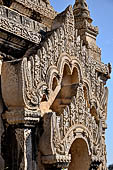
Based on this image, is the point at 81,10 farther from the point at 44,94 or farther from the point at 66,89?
the point at 44,94

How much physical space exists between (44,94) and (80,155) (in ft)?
6.72

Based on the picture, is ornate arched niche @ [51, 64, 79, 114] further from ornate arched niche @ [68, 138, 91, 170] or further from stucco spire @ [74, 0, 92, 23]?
stucco spire @ [74, 0, 92, 23]

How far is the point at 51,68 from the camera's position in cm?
816

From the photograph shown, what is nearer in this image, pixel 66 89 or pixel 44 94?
pixel 44 94

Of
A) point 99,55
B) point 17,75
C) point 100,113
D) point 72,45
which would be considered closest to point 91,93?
point 100,113

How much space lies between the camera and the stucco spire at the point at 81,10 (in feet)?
39.9

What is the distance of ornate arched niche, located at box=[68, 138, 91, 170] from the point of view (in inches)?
351

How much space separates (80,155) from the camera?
9055 mm

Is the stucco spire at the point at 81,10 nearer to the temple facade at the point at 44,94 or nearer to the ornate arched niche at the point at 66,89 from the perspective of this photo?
the temple facade at the point at 44,94

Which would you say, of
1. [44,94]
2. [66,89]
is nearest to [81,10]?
[66,89]

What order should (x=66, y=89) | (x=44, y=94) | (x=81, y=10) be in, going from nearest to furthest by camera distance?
(x=44, y=94), (x=66, y=89), (x=81, y=10)

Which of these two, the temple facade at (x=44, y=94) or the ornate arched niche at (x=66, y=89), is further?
the ornate arched niche at (x=66, y=89)

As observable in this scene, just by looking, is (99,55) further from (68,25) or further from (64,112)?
(64,112)

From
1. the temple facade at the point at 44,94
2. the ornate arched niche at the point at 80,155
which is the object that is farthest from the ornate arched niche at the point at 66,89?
the ornate arched niche at the point at 80,155
